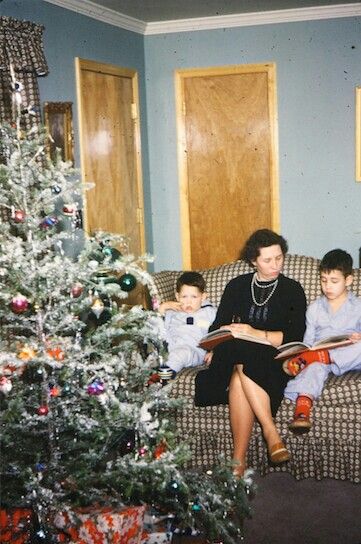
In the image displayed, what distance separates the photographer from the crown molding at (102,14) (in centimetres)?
482

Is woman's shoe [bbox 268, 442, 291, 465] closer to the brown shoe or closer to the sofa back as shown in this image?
the brown shoe

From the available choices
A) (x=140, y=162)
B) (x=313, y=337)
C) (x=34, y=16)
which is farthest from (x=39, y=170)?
(x=140, y=162)

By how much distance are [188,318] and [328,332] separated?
0.78 m

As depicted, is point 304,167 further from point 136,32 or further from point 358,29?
point 136,32

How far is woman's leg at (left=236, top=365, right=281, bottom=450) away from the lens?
3342 mm

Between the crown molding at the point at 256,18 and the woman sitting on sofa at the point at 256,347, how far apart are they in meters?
2.65

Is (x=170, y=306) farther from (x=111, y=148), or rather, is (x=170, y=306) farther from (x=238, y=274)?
(x=111, y=148)

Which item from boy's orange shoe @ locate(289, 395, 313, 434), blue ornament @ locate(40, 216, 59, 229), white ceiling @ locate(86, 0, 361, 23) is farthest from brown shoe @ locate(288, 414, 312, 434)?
white ceiling @ locate(86, 0, 361, 23)

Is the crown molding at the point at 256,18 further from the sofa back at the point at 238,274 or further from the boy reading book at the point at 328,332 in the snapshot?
the boy reading book at the point at 328,332

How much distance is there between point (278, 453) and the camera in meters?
3.25

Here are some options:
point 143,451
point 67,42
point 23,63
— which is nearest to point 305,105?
point 67,42

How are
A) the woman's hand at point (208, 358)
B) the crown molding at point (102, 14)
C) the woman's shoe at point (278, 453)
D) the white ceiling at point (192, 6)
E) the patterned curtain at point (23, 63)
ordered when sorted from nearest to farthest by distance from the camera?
the woman's shoe at point (278, 453) < the woman's hand at point (208, 358) < the patterned curtain at point (23, 63) < the crown molding at point (102, 14) < the white ceiling at point (192, 6)

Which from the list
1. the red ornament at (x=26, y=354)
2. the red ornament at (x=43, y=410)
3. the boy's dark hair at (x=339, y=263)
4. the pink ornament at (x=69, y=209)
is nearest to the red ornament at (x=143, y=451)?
the red ornament at (x=43, y=410)

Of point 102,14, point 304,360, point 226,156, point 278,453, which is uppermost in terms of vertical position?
point 102,14
